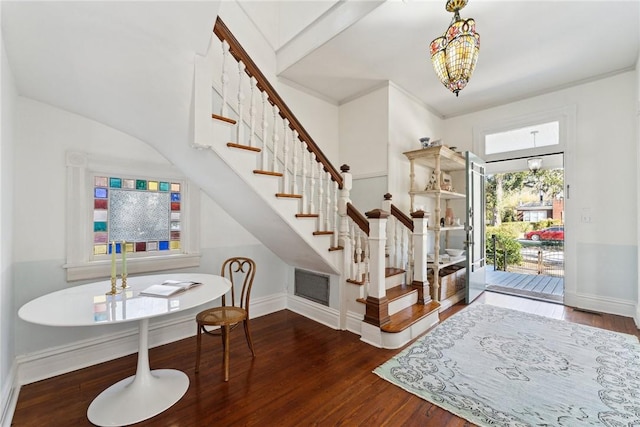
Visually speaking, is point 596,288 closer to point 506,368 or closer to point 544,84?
point 506,368

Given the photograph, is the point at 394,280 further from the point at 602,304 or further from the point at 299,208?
the point at 602,304

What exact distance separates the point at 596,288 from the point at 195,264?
205 inches

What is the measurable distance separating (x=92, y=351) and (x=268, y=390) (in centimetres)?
163

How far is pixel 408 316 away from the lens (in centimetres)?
291

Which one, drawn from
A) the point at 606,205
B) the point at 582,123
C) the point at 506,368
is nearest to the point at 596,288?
the point at 606,205

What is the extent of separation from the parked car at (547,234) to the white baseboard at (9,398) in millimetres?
10732

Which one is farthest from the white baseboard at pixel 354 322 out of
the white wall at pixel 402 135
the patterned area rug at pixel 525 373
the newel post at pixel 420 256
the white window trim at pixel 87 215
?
the white window trim at pixel 87 215

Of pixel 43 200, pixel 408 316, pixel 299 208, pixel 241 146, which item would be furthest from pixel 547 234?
pixel 43 200

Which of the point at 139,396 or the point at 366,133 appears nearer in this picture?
the point at 139,396

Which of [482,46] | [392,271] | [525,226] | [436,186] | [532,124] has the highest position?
[482,46]

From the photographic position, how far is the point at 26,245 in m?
2.12

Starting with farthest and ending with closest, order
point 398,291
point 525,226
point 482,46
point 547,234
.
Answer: point 525,226, point 547,234, point 398,291, point 482,46

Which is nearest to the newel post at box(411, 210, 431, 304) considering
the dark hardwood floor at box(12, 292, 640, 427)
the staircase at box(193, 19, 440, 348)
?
the staircase at box(193, 19, 440, 348)

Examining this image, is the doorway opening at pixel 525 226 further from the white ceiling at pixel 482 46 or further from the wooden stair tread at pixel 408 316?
the wooden stair tread at pixel 408 316
